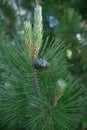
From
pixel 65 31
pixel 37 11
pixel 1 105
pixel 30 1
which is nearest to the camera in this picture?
pixel 37 11

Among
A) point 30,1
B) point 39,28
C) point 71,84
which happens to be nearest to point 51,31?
point 30,1

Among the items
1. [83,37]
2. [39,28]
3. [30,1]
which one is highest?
[30,1]

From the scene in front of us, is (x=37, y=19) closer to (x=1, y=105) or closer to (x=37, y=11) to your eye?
(x=37, y=11)

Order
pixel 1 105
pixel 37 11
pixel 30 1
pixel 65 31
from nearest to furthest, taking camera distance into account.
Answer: pixel 37 11 → pixel 1 105 → pixel 65 31 → pixel 30 1

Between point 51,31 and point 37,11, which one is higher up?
point 51,31

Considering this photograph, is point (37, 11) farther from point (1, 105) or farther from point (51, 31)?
point (51, 31)

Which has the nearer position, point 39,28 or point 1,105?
point 39,28

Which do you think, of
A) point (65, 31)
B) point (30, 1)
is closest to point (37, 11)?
point (65, 31)
